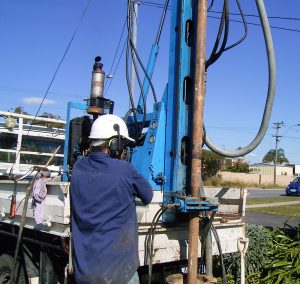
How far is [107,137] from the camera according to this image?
3486mm

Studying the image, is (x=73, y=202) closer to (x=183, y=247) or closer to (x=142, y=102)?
(x=183, y=247)

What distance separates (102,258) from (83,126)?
2553mm

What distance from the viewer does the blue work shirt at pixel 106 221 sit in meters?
3.17

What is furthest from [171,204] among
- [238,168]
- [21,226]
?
[238,168]

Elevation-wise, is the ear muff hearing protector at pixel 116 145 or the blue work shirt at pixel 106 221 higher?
the ear muff hearing protector at pixel 116 145

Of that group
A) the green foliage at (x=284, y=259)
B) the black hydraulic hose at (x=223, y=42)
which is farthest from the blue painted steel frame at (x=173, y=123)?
the green foliage at (x=284, y=259)

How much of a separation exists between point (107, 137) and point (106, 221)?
661mm

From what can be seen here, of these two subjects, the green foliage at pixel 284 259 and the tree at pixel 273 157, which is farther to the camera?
the tree at pixel 273 157

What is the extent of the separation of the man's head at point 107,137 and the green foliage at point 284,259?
11.3 ft

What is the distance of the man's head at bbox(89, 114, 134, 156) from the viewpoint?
11.4 feet

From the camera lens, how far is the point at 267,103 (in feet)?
14.3

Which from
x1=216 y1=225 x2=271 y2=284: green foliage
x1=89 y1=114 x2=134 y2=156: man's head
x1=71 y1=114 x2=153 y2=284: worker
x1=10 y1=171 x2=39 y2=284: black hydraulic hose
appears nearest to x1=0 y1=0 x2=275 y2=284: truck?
x1=10 y1=171 x2=39 y2=284: black hydraulic hose

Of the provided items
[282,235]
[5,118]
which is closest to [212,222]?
[282,235]

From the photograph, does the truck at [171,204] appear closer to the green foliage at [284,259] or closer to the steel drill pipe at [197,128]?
the steel drill pipe at [197,128]
